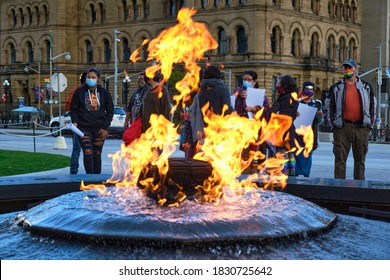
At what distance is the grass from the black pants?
4.20 m

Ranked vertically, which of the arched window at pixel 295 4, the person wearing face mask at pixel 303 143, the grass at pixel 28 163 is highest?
the arched window at pixel 295 4

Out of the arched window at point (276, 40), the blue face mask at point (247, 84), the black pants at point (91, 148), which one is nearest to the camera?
the black pants at point (91, 148)

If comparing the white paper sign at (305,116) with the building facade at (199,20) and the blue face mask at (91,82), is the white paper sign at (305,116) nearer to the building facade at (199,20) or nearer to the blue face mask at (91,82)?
the blue face mask at (91,82)

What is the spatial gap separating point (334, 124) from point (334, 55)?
208 ft

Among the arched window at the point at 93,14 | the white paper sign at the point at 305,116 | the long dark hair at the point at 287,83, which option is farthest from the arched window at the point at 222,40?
the long dark hair at the point at 287,83

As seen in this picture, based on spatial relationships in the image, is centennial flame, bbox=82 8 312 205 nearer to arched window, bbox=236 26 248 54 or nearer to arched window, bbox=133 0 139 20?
arched window, bbox=236 26 248 54

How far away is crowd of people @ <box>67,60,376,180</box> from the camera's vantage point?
912cm

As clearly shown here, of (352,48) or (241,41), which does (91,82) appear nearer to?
(241,41)

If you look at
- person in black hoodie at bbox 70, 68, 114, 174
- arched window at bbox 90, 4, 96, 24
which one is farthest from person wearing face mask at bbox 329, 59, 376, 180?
arched window at bbox 90, 4, 96, 24

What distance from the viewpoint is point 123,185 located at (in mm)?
6672

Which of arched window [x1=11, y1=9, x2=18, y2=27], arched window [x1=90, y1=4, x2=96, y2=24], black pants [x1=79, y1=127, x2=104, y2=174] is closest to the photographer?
black pants [x1=79, y1=127, x2=104, y2=174]

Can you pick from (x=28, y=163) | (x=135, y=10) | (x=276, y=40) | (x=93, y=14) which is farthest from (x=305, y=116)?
(x=93, y=14)

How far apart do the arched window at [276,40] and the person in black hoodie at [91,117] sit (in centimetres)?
5487

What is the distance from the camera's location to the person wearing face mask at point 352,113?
9742 mm
